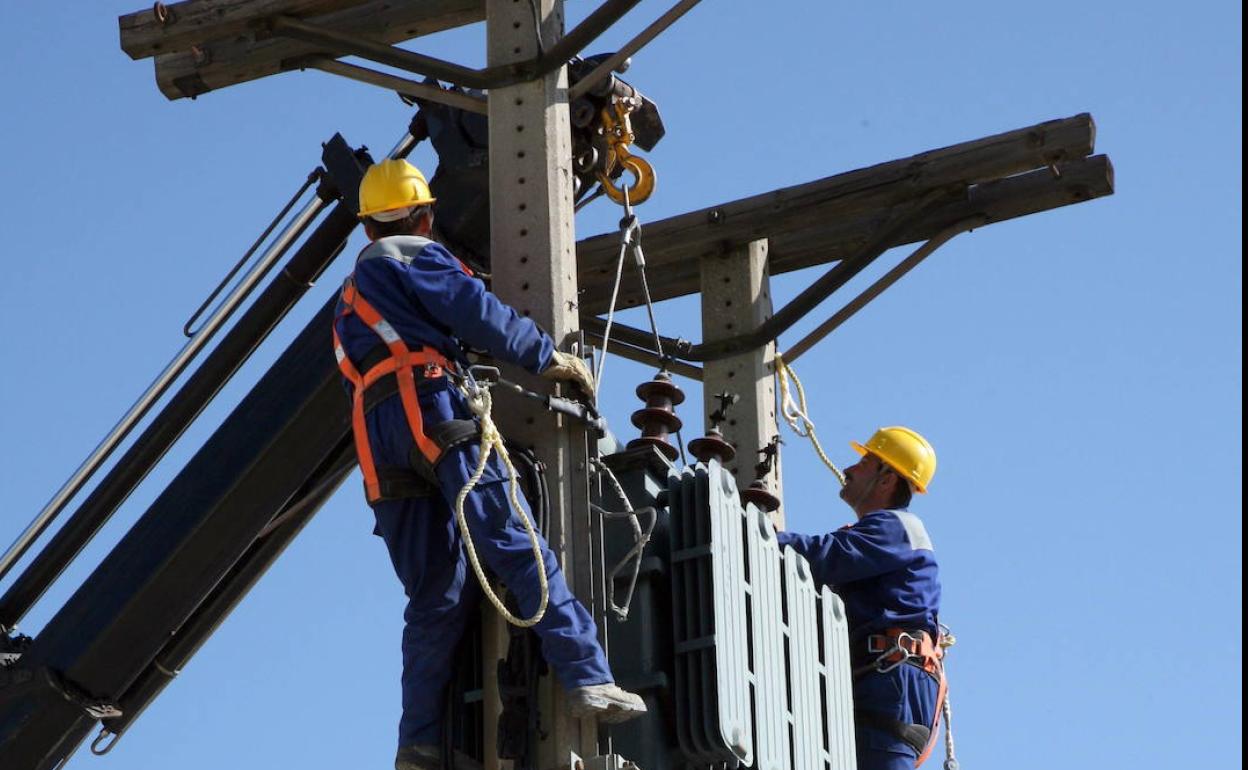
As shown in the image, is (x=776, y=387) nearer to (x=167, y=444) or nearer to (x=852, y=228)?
(x=852, y=228)

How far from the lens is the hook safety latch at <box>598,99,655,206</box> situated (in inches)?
390

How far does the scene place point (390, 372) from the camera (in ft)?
27.4

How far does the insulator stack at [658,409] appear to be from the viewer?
955cm

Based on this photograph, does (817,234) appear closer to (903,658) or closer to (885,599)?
(885,599)

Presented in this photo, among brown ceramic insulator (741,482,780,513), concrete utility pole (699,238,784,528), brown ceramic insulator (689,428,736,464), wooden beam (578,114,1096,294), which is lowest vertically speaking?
brown ceramic insulator (689,428,736,464)

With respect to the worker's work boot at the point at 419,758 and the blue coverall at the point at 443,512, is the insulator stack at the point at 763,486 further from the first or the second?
the worker's work boot at the point at 419,758

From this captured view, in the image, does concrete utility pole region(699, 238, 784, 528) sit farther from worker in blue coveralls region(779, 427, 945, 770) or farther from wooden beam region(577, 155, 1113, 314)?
worker in blue coveralls region(779, 427, 945, 770)

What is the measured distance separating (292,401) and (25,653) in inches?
67.0

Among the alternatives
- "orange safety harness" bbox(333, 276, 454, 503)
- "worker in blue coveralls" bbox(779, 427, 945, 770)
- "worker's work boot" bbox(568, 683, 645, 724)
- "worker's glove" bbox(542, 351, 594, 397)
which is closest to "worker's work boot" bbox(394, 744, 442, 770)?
"worker's work boot" bbox(568, 683, 645, 724)

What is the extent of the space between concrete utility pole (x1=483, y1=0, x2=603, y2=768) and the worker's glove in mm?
138

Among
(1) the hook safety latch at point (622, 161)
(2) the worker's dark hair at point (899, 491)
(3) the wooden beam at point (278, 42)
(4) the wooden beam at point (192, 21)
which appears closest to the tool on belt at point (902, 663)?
(2) the worker's dark hair at point (899, 491)

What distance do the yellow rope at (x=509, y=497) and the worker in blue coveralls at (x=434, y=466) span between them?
5cm

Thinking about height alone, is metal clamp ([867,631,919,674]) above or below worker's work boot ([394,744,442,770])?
above

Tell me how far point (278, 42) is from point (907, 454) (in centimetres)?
316
